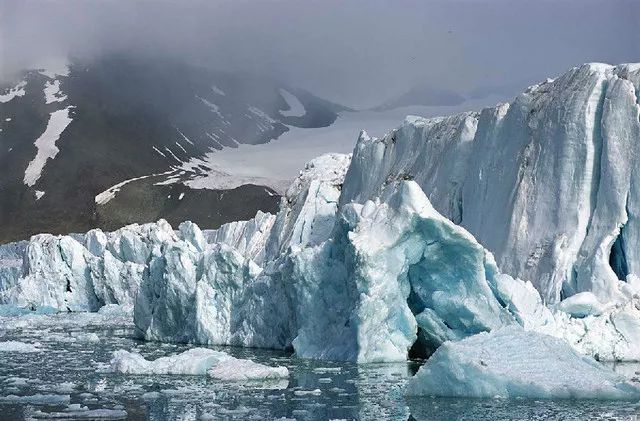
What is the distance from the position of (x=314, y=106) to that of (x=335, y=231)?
397 ft

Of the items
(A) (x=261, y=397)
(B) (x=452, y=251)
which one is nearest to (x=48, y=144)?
(B) (x=452, y=251)

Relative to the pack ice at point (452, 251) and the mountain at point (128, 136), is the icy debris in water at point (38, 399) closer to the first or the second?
the pack ice at point (452, 251)

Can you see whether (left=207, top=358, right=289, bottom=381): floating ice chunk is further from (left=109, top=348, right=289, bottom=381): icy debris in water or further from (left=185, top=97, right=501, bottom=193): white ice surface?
(left=185, top=97, right=501, bottom=193): white ice surface

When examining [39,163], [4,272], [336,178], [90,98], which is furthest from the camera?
[90,98]

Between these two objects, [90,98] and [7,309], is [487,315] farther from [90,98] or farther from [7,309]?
[90,98]

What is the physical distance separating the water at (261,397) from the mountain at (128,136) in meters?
76.8

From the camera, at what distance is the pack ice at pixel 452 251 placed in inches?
660

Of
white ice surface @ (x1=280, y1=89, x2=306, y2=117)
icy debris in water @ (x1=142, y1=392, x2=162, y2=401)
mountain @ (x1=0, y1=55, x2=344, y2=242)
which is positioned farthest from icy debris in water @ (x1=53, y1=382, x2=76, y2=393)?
white ice surface @ (x1=280, y1=89, x2=306, y2=117)

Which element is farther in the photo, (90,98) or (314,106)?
(314,106)

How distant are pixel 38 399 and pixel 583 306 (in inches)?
419

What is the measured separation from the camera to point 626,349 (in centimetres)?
1791

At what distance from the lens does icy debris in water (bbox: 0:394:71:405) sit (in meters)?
11.8

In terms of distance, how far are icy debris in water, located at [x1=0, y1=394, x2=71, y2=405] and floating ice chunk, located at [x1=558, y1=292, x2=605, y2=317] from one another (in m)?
10.1

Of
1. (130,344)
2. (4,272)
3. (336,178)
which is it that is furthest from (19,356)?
(4,272)
